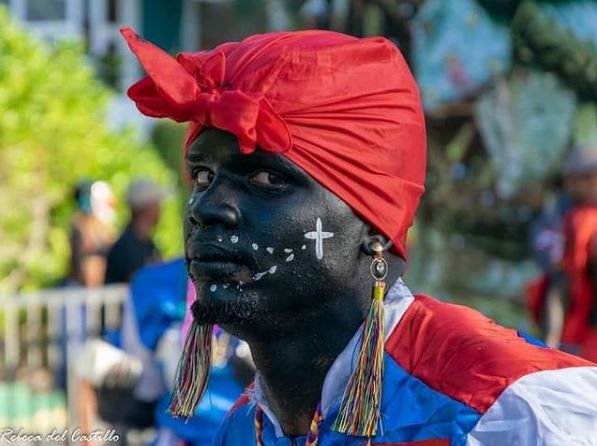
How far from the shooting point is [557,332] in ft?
20.6

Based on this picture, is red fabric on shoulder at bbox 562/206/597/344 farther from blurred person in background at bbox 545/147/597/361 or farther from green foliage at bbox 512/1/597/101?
green foliage at bbox 512/1/597/101

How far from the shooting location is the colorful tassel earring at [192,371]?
2729 mm

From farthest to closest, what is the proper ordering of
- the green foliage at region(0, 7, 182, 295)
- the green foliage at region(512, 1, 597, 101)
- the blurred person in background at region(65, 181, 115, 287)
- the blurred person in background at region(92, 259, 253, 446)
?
the green foliage at region(0, 7, 182, 295)
the blurred person in background at region(65, 181, 115, 287)
the green foliage at region(512, 1, 597, 101)
the blurred person in background at region(92, 259, 253, 446)

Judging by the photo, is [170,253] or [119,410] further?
[170,253]

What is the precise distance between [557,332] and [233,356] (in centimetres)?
236

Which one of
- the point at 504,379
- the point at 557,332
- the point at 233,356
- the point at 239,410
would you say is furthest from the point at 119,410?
the point at 504,379

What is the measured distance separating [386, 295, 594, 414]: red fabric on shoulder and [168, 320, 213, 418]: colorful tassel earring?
47cm

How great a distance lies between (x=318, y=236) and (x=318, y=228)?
15 mm

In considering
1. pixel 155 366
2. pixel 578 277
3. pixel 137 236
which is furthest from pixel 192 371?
pixel 137 236

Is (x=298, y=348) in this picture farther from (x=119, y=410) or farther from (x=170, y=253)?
(x=170, y=253)

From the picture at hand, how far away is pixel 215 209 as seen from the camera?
243 centimetres

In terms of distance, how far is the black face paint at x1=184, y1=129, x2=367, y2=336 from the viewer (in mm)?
2430

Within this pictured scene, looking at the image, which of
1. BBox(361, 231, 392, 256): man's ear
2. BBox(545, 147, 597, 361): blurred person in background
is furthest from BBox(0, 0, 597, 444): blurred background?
BBox(361, 231, 392, 256): man's ear

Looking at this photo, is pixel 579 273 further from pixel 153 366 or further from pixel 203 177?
pixel 203 177
